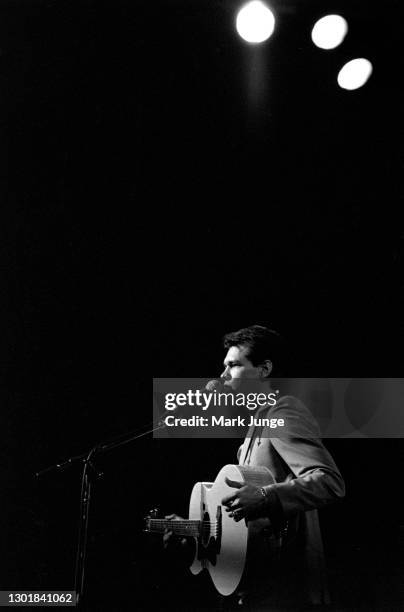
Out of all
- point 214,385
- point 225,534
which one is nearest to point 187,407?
point 214,385

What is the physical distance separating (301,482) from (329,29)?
1.91 metres

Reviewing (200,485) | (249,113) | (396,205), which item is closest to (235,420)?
(200,485)

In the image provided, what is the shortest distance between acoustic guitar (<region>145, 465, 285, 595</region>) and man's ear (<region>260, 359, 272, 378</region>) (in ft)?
1.35

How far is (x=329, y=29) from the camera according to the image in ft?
8.32

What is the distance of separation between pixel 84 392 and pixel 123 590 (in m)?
0.79

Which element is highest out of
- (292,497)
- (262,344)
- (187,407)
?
(262,344)

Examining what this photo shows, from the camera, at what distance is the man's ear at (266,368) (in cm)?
236

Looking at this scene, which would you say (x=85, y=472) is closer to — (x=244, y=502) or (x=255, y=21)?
(x=244, y=502)

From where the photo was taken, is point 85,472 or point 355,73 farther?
point 355,73

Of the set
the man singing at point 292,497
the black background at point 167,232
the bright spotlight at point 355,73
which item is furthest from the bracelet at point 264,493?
the bright spotlight at point 355,73

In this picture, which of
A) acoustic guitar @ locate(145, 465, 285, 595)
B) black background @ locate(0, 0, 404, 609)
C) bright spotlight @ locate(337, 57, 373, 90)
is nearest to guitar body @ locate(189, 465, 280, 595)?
acoustic guitar @ locate(145, 465, 285, 595)

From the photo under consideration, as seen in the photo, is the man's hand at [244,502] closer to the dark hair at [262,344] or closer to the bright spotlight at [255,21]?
the dark hair at [262,344]

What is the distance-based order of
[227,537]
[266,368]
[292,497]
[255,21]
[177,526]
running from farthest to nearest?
[255,21], [266,368], [177,526], [227,537], [292,497]

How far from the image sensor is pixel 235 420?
2338 millimetres
